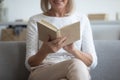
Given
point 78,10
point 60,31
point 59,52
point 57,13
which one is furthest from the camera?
point 78,10

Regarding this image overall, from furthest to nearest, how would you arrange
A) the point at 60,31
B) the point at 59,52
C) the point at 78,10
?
1. the point at 78,10
2. the point at 59,52
3. the point at 60,31

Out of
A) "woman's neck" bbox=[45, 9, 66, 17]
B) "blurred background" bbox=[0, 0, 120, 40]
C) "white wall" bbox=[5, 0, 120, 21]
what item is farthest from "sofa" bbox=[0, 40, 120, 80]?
"white wall" bbox=[5, 0, 120, 21]

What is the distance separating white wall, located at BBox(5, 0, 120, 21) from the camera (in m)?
3.69

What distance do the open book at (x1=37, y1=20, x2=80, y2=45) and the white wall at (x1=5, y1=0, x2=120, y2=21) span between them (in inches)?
99.0

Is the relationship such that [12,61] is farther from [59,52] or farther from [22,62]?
[59,52]

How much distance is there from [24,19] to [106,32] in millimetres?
1251

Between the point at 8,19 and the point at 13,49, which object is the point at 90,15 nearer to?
the point at 8,19

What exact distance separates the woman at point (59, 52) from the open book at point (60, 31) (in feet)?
0.09

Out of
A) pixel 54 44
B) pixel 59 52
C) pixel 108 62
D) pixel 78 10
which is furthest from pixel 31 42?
pixel 78 10

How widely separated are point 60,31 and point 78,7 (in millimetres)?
2583

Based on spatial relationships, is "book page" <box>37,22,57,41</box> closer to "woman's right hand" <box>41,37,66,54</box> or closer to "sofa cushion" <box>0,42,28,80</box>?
"woman's right hand" <box>41,37,66,54</box>

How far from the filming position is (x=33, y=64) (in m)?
1.43

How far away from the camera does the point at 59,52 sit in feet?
4.90

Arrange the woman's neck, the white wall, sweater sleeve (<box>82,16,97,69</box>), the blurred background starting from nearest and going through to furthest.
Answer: sweater sleeve (<box>82,16,97,69</box>) < the woman's neck < the blurred background < the white wall
